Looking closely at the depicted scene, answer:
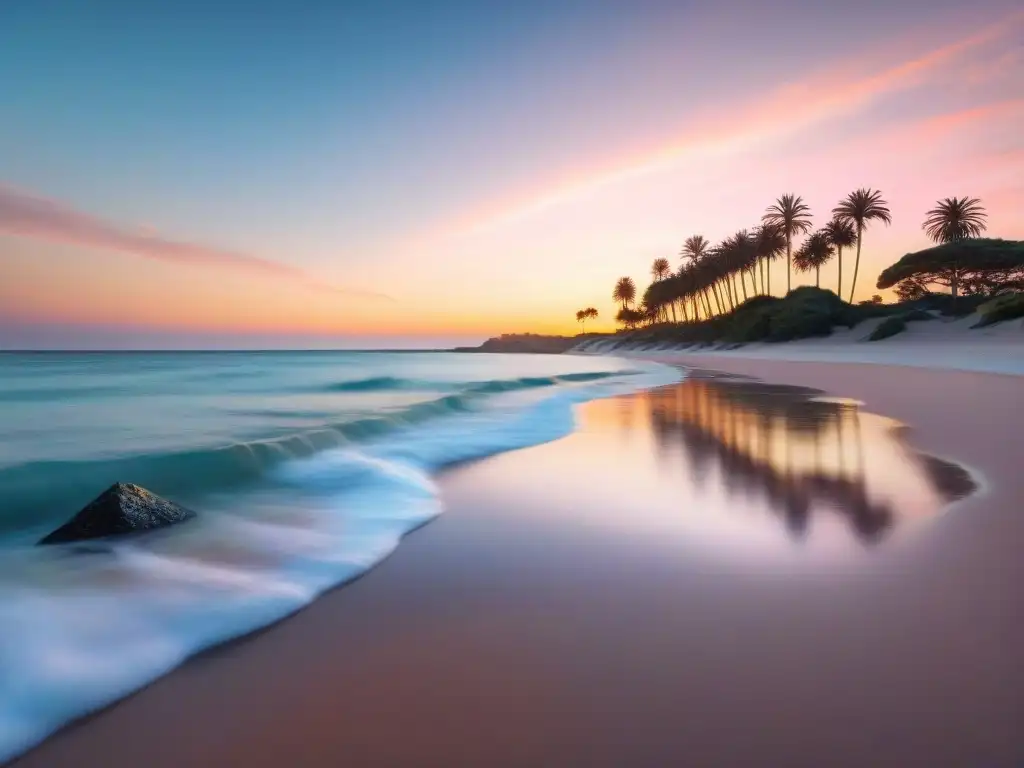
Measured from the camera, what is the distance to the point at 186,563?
334 centimetres

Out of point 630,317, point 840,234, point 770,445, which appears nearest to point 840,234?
point 840,234

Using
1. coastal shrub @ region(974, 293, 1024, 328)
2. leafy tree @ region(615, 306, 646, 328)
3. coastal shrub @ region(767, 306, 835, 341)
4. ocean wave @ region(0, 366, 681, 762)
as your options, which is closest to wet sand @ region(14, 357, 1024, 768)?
ocean wave @ region(0, 366, 681, 762)

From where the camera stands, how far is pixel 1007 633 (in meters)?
2.12

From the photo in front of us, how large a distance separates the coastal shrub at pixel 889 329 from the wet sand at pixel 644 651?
4025 cm

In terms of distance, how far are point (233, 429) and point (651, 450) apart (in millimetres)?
7097

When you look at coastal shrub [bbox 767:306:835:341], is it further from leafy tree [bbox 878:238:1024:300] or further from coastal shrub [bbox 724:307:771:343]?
leafy tree [bbox 878:238:1024:300]

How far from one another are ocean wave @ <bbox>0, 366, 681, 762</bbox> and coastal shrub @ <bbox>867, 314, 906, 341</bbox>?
39.9 m

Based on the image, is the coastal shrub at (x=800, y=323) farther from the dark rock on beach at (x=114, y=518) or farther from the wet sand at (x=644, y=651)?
the dark rock on beach at (x=114, y=518)

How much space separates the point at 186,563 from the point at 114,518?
0.99 meters

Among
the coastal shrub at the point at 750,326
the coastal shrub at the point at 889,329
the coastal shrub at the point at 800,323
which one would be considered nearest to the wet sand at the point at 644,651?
the coastal shrub at the point at 889,329

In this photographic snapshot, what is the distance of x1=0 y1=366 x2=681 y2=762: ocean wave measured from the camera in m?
2.19

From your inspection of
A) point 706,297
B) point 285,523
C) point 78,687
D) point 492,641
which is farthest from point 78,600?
point 706,297

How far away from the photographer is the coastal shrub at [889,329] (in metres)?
37.8

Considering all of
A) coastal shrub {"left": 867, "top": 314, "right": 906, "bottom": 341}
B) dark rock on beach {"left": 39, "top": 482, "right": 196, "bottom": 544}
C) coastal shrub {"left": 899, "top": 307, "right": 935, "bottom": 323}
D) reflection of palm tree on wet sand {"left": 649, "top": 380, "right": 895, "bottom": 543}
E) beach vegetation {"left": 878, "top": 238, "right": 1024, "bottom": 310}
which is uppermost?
beach vegetation {"left": 878, "top": 238, "right": 1024, "bottom": 310}
